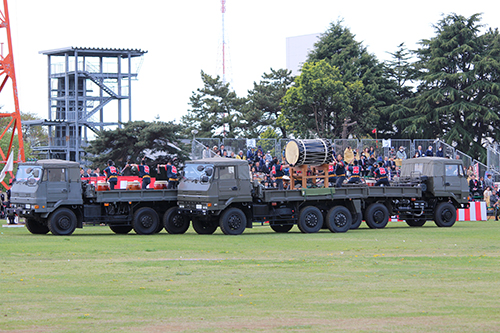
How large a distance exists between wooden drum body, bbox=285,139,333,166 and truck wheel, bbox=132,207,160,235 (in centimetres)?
608

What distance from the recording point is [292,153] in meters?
29.3

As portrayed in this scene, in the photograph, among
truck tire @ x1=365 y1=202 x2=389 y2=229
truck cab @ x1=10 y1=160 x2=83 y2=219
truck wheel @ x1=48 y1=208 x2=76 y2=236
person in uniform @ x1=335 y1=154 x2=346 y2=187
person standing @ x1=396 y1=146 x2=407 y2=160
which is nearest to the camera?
truck cab @ x1=10 y1=160 x2=83 y2=219

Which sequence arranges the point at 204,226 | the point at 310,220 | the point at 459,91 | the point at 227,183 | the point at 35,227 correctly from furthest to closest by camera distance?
the point at 459,91, the point at 310,220, the point at 204,226, the point at 35,227, the point at 227,183

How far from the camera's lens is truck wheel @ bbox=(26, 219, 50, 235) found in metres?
26.9

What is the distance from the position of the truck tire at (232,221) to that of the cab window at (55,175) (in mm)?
→ 5828

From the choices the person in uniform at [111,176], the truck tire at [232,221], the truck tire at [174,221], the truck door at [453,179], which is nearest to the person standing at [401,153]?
the truck door at [453,179]

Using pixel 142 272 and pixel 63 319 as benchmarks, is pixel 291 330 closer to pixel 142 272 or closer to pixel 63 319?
pixel 63 319

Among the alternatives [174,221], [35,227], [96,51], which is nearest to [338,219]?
[174,221]

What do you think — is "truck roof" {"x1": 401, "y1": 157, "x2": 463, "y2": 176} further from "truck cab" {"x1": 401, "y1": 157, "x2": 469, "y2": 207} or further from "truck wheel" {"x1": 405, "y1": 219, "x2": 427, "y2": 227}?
"truck wheel" {"x1": 405, "y1": 219, "x2": 427, "y2": 227}

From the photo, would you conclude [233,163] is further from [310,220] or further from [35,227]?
[35,227]

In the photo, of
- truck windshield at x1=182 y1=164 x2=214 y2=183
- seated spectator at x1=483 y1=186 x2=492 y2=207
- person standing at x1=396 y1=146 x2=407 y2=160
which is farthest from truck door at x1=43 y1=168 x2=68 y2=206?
person standing at x1=396 y1=146 x2=407 y2=160

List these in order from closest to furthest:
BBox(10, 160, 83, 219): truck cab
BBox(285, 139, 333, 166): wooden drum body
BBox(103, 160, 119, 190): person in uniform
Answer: BBox(10, 160, 83, 219): truck cab → BBox(103, 160, 119, 190): person in uniform → BBox(285, 139, 333, 166): wooden drum body

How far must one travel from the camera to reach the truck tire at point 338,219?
27781 millimetres

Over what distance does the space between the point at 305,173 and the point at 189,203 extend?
558 centimetres
